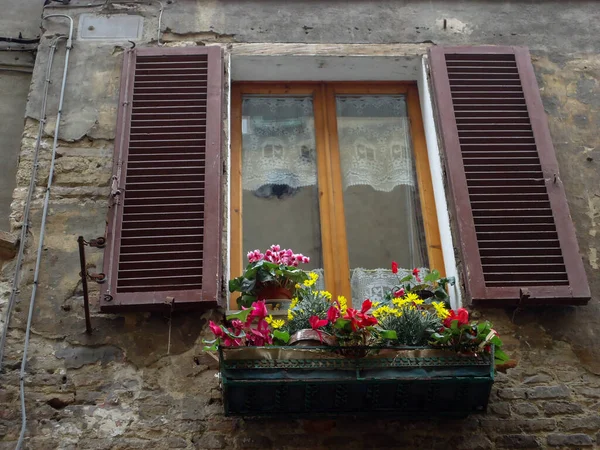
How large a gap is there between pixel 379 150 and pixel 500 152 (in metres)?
0.73

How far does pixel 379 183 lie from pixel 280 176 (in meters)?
0.55

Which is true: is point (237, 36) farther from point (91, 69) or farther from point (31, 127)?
point (31, 127)

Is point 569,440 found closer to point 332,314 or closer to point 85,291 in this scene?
point 332,314

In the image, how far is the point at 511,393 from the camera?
3975 millimetres

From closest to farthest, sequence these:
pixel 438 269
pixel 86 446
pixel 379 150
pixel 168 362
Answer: pixel 86 446 → pixel 168 362 → pixel 438 269 → pixel 379 150

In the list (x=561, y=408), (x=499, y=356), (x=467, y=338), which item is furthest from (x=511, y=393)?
(x=467, y=338)

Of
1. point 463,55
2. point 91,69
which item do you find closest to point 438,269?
point 463,55

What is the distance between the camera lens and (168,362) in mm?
4027

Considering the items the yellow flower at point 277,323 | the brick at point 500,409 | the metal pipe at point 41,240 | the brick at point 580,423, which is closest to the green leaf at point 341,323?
the yellow flower at point 277,323

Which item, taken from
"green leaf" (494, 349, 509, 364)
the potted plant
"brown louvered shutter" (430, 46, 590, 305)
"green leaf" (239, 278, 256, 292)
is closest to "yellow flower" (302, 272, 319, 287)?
the potted plant

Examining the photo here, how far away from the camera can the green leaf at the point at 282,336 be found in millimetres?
3645

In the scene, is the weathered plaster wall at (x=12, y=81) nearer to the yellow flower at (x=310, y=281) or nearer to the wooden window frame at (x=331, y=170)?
the wooden window frame at (x=331, y=170)

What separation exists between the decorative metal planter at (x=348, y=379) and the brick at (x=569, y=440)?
1.32 ft

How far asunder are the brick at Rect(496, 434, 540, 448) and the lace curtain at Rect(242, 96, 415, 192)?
164 cm
